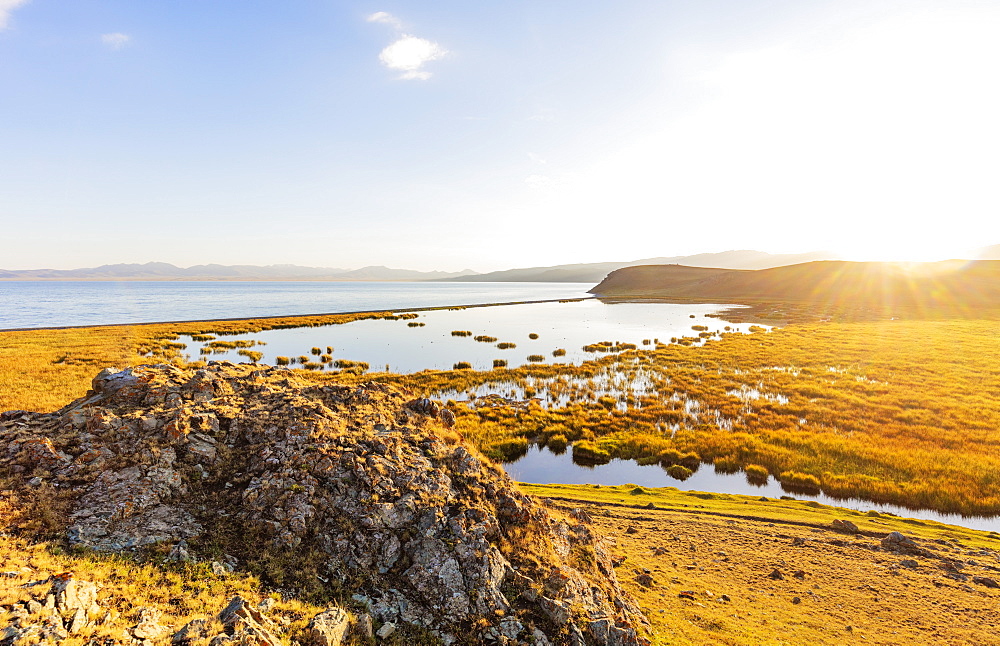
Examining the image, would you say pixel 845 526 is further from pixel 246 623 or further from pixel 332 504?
pixel 246 623

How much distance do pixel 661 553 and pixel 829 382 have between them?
41349mm

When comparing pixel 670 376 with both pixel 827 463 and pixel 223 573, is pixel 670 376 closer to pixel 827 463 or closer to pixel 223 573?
pixel 827 463

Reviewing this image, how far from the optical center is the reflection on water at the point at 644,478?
20531mm

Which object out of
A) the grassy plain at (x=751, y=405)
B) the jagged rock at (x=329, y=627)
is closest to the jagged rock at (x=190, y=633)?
the jagged rock at (x=329, y=627)

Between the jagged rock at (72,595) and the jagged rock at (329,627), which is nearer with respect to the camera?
the jagged rock at (72,595)

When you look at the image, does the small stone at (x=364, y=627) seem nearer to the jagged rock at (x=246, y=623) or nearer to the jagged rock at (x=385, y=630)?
the jagged rock at (x=385, y=630)

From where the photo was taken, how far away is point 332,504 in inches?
357

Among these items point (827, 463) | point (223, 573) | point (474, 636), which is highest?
point (223, 573)

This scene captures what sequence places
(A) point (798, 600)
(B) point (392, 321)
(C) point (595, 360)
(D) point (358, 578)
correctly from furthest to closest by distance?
(B) point (392, 321) < (C) point (595, 360) < (A) point (798, 600) < (D) point (358, 578)

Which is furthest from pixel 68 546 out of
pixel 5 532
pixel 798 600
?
pixel 798 600

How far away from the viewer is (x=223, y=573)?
723 centimetres

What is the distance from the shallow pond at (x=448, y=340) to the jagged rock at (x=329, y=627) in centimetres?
4463

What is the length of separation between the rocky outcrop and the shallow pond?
40466 millimetres

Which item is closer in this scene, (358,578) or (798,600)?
(358,578)
